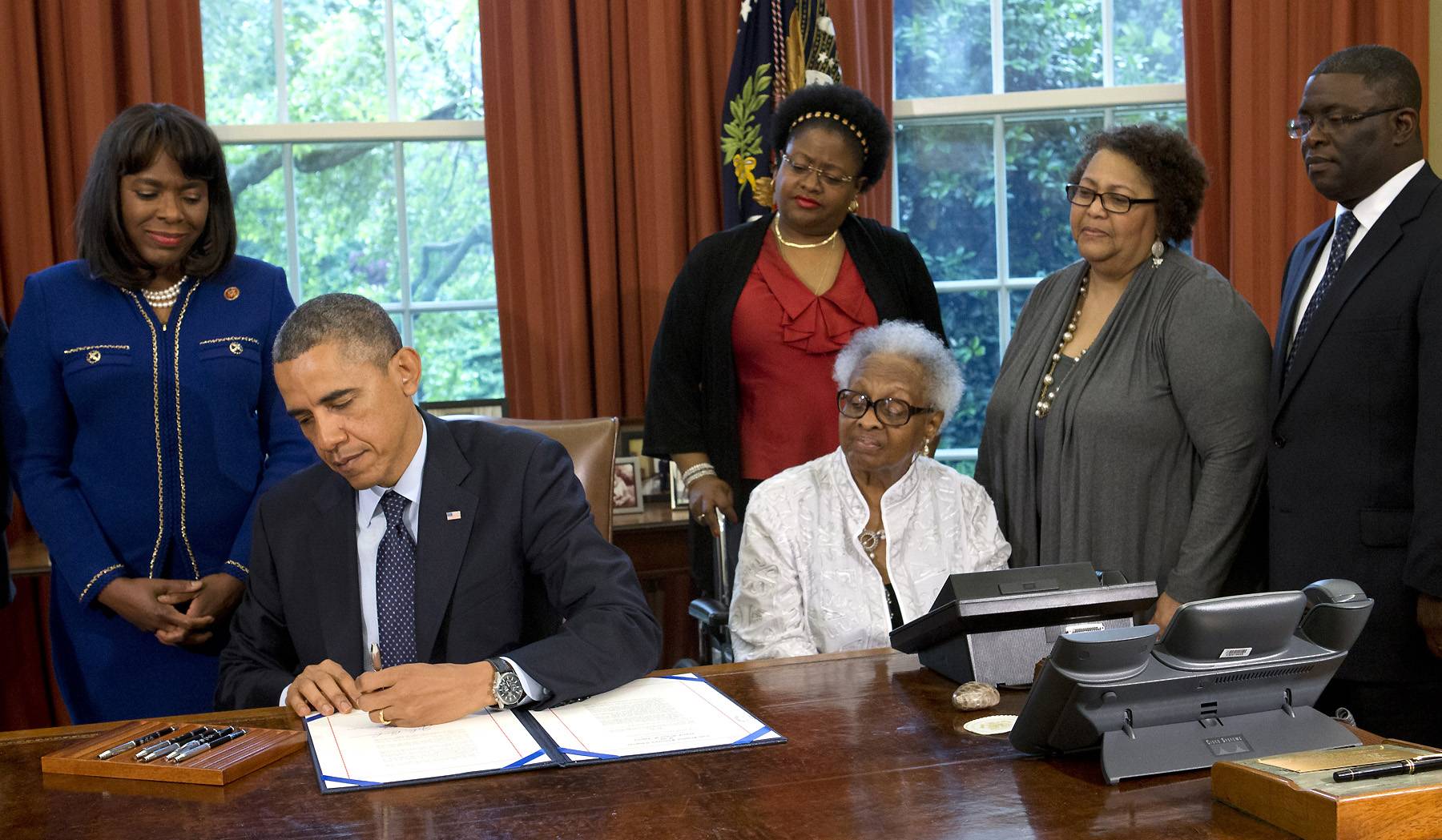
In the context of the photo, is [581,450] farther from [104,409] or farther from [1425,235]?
[1425,235]

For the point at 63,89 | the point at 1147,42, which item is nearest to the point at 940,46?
the point at 1147,42

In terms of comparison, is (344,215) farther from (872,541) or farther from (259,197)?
(872,541)

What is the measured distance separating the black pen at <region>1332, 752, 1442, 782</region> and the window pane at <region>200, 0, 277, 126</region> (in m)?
4.06

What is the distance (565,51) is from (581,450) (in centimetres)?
195

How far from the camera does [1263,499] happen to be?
A: 273cm

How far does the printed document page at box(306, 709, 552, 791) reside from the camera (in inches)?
64.2

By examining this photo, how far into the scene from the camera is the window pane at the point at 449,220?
4.61 metres

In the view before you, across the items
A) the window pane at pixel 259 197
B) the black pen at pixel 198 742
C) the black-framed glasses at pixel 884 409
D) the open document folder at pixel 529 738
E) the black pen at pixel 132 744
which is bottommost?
the open document folder at pixel 529 738

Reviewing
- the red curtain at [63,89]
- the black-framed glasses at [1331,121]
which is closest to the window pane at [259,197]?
the red curtain at [63,89]

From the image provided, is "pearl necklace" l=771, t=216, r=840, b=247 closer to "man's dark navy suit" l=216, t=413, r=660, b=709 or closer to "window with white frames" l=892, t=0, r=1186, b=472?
"man's dark navy suit" l=216, t=413, r=660, b=709

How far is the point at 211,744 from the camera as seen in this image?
68.2 inches

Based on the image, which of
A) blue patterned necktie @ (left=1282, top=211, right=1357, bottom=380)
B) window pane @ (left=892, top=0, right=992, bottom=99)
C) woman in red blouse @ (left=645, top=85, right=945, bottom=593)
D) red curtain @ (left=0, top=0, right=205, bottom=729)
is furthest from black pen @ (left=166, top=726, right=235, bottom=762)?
window pane @ (left=892, top=0, right=992, bottom=99)

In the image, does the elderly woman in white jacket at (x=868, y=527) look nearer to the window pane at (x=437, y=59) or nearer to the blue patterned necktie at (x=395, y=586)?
the blue patterned necktie at (x=395, y=586)

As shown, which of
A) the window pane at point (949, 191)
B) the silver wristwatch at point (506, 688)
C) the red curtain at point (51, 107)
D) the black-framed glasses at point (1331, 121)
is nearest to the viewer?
the silver wristwatch at point (506, 688)
